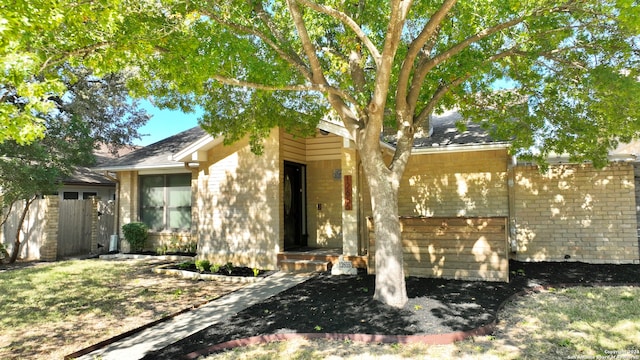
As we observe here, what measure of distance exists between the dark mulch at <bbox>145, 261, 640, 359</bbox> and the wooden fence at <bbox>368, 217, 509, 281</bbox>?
1.13 feet

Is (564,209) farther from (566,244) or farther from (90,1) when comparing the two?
(90,1)

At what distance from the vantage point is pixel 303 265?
365 inches

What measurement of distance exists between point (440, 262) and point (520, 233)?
9.45ft

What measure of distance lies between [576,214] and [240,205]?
8065mm

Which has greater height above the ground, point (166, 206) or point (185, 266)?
point (166, 206)

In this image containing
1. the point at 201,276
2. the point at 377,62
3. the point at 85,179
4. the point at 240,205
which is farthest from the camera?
the point at 85,179

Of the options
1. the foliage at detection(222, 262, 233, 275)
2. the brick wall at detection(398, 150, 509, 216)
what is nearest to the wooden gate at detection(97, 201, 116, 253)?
the foliage at detection(222, 262, 233, 275)

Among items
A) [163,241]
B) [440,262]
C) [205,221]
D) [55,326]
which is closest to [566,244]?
[440,262]

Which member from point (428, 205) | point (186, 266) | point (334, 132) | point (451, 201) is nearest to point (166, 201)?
point (186, 266)

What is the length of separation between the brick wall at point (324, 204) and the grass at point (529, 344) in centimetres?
599

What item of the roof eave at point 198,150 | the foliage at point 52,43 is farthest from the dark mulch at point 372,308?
the roof eave at point 198,150

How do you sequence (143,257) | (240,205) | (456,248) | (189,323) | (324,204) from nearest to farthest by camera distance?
(189,323) → (456,248) → (240,205) → (324,204) → (143,257)

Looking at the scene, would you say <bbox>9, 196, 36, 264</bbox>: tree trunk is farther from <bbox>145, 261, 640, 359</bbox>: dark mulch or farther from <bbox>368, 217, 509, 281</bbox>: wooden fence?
<bbox>368, 217, 509, 281</bbox>: wooden fence

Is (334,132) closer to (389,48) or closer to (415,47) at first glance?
(415,47)
